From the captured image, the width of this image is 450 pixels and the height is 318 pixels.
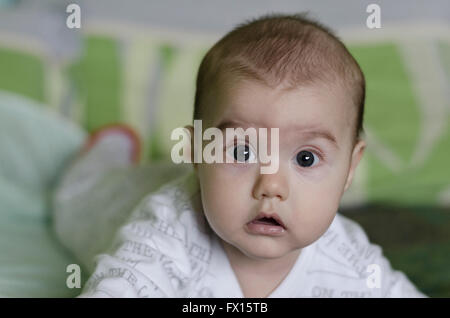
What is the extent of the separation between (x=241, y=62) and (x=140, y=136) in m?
0.82

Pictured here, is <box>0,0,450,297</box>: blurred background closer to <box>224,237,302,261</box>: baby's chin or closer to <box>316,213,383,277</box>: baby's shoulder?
<box>316,213,383,277</box>: baby's shoulder

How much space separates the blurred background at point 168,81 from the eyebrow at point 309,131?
591 mm

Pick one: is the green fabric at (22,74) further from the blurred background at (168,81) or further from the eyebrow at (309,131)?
the eyebrow at (309,131)

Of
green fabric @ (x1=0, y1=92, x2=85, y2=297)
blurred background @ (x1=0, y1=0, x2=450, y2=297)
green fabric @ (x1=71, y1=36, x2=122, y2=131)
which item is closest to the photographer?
green fabric @ (x1=0, y1=92, x2=85, y2=297)

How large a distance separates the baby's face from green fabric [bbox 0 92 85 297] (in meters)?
0.32

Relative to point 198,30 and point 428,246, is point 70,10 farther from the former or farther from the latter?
point 428,246

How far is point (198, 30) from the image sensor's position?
5.34ft

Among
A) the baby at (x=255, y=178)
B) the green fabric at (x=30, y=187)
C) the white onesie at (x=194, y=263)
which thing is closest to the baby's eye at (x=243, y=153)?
the baby at (x=255, y=178)

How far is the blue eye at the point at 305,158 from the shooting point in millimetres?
740

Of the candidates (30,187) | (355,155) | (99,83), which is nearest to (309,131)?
(355,155)

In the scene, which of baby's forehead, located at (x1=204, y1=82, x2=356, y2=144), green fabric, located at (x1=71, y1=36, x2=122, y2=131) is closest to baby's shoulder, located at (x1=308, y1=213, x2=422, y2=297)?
baby's forehead, located at (x1=204, y1=82, x2=356, y2=144)

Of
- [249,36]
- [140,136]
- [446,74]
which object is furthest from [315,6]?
[249,36]

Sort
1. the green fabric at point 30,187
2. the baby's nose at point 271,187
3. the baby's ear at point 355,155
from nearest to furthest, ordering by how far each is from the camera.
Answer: the baby's nose at point 271,187 < the baby's ear at point 355,155 < the green fabric at point 30,187

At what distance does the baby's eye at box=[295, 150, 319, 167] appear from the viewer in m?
0.74
